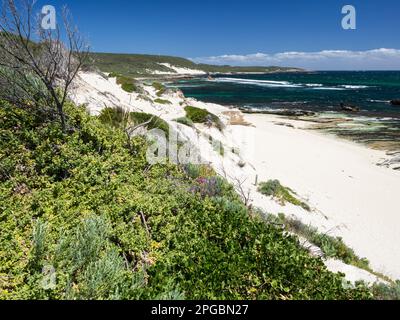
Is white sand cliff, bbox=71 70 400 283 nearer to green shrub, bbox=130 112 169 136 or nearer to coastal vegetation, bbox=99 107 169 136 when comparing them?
coastal vegetation, bbox=99 107 169 136

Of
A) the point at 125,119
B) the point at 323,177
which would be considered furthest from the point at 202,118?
the point at 125,119

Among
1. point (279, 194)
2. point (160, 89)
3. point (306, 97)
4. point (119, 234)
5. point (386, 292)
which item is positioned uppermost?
point (306, 97)

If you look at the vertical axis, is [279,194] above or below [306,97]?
below

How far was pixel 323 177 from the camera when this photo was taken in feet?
56.6

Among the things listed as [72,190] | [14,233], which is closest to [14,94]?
[72,190]

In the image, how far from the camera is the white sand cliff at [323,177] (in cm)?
1081

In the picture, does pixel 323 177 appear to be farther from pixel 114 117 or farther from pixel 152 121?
pixel 114 117

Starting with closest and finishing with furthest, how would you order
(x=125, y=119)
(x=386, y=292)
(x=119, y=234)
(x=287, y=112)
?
1. (x=119, y=234)
2. (x=386, y=292)
3. (x=125, y=119)
4. (x=287, y=112)

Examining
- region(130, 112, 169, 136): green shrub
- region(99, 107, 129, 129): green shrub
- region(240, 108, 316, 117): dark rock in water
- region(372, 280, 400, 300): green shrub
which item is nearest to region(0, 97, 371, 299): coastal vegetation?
region(372, 280, 400, 300): green shrub

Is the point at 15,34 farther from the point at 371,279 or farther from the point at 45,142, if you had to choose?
the point at 371,279

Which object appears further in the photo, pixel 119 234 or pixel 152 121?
pixel 152 121

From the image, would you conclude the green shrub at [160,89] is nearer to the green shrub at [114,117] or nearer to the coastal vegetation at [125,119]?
the coastal vegetation at [125,119]

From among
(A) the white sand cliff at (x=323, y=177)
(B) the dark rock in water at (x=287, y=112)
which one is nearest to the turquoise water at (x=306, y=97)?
(B) the dark rock in water at (x=287, y=112)
